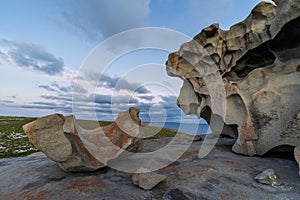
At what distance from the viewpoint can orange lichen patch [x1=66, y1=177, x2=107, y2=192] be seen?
5.47 m

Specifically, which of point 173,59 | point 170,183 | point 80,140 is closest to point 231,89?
point 173,59

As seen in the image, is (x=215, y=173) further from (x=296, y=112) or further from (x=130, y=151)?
(x=296, y=112)

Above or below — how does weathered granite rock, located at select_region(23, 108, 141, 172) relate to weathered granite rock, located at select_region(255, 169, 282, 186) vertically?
above

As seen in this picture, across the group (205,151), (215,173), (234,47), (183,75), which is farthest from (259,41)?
(215,173)

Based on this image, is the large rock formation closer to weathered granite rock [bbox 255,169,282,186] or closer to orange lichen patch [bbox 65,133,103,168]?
weathered granite rock [bbox 255,169,282,186]

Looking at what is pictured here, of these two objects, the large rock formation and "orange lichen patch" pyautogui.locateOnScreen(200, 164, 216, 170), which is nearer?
"orange lichen patch" pyautogui.locateOnScreen(200, 164, 216, 170)

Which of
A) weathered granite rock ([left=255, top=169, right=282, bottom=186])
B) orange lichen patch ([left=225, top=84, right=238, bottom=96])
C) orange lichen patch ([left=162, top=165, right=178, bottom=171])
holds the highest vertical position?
orange lichen patch ([left=225, top=84, right=238, bottom=96])

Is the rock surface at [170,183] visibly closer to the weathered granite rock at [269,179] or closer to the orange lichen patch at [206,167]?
the orange lichen patch at [206,167]

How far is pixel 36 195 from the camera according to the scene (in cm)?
516

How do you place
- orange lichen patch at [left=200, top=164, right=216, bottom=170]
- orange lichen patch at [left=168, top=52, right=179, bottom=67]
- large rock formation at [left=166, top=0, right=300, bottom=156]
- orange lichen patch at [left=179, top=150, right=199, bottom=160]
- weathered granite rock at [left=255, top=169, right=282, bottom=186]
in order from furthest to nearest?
orange lichen patch at [left=168, top=52, right=179, bottom=67], orange lichen patch at [left=179, top=150, right=199, bottom=160], large rock formation at [left=166, top=0, right=300, bottom=156], orange lichen patch at [left=200, top=164, right=216, bottom=170], weathered granite rock at [left=255, top=169, right=282, bottom=186]

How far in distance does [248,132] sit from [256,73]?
9.63 ft

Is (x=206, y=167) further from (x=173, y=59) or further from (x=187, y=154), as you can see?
(x=173, y=59)

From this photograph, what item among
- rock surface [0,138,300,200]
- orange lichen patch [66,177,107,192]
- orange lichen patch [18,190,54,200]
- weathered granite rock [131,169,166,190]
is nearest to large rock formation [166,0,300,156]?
rock surface [0,138,300,200]

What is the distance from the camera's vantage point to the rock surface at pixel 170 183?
5.14 metres
